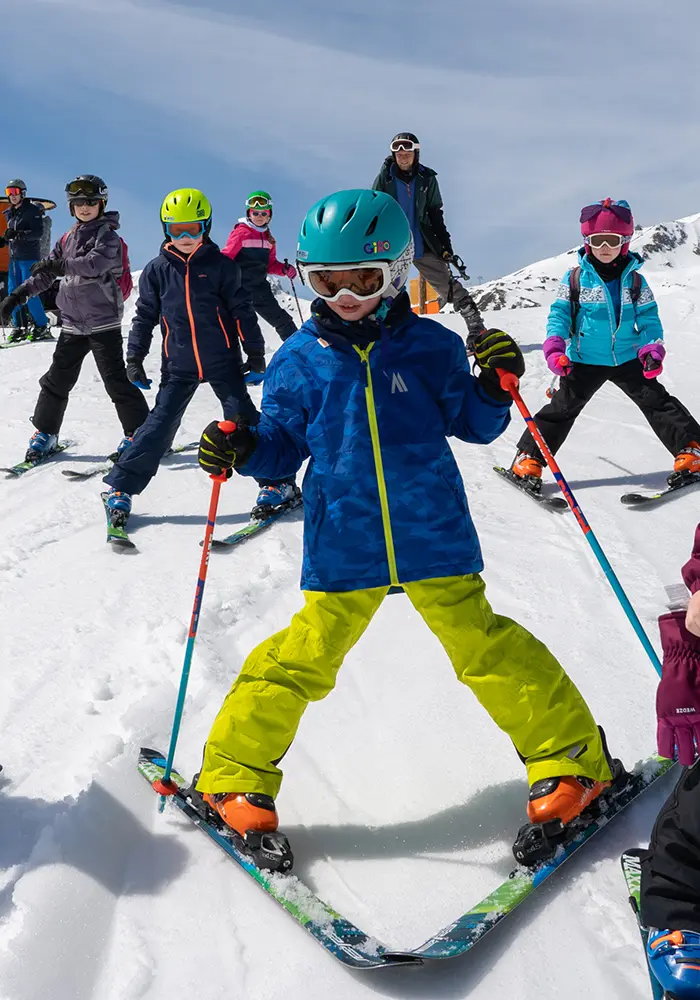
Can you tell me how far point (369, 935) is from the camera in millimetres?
2305

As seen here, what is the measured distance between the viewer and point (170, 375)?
5.68 metres

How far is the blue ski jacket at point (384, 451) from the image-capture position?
260cm

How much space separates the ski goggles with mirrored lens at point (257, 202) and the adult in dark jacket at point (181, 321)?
12.2 feet

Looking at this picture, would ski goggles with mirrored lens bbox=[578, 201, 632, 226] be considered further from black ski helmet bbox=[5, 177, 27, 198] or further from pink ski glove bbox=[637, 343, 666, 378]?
black ski helmet bbox=[5, 177, 27, 198]

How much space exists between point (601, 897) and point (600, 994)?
0.33m

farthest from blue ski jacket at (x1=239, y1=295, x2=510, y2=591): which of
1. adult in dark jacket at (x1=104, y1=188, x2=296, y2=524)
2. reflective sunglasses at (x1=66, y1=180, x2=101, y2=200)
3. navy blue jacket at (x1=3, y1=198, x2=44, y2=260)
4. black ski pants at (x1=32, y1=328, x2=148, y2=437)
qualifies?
navy blue jacket at (x1=3, y1=198, x2=44, y2=260)

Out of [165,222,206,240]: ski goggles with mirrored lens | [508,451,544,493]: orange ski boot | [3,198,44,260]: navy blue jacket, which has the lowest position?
[508,451,544,493]: orange ski boot

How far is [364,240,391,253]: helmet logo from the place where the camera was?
8.25ft

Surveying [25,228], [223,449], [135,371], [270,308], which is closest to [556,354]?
[135,371]

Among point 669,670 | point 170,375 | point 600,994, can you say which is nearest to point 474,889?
point 600,994

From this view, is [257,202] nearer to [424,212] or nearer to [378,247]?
[424,212]

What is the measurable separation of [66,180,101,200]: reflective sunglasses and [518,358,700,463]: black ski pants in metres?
3.72

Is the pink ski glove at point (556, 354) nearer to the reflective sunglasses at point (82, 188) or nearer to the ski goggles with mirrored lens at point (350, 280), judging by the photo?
the reflective sunglasses at point (82, 188)

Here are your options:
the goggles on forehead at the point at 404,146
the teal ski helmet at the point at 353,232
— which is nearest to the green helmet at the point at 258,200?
the goggles on forehead at the point at 404,146
